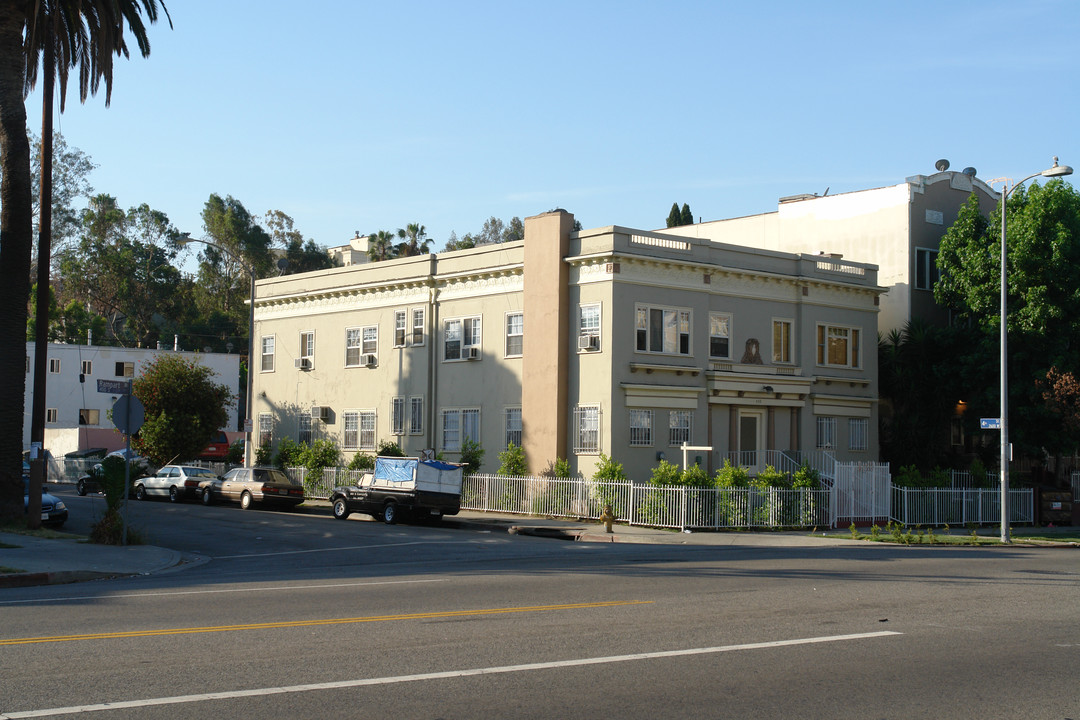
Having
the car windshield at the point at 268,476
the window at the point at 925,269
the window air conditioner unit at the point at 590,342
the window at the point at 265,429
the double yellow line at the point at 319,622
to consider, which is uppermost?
the window at the point at 925,269

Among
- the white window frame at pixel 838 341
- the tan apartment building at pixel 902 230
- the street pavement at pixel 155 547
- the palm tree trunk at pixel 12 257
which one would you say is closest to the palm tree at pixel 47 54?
the palm tree trunk at pixel 12 257

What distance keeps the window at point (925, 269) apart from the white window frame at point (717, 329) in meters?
9.31

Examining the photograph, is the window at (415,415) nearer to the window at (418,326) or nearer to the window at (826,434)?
the window at (418,326)

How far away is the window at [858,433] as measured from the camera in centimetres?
3738

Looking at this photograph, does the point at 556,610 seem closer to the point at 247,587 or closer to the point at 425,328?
the point at 247,587

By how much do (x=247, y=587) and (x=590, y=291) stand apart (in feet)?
64.2

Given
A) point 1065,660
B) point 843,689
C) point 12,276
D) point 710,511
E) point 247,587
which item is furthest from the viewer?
point 710,511

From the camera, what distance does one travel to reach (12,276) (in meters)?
23.9

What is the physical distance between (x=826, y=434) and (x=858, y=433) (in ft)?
5.84

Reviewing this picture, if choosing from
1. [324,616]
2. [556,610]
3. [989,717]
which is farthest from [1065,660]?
[324,616]

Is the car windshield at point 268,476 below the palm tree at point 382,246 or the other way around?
below

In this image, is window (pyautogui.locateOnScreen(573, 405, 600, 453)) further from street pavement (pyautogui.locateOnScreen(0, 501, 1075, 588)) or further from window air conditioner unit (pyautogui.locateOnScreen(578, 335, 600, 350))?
street pavement (pyautogui.locateOnScreen(0, 501, 1075, 588))

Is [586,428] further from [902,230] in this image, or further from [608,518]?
[902,230]

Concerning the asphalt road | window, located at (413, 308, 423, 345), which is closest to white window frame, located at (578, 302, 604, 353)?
window, located at (413, 308, 423, 345)
